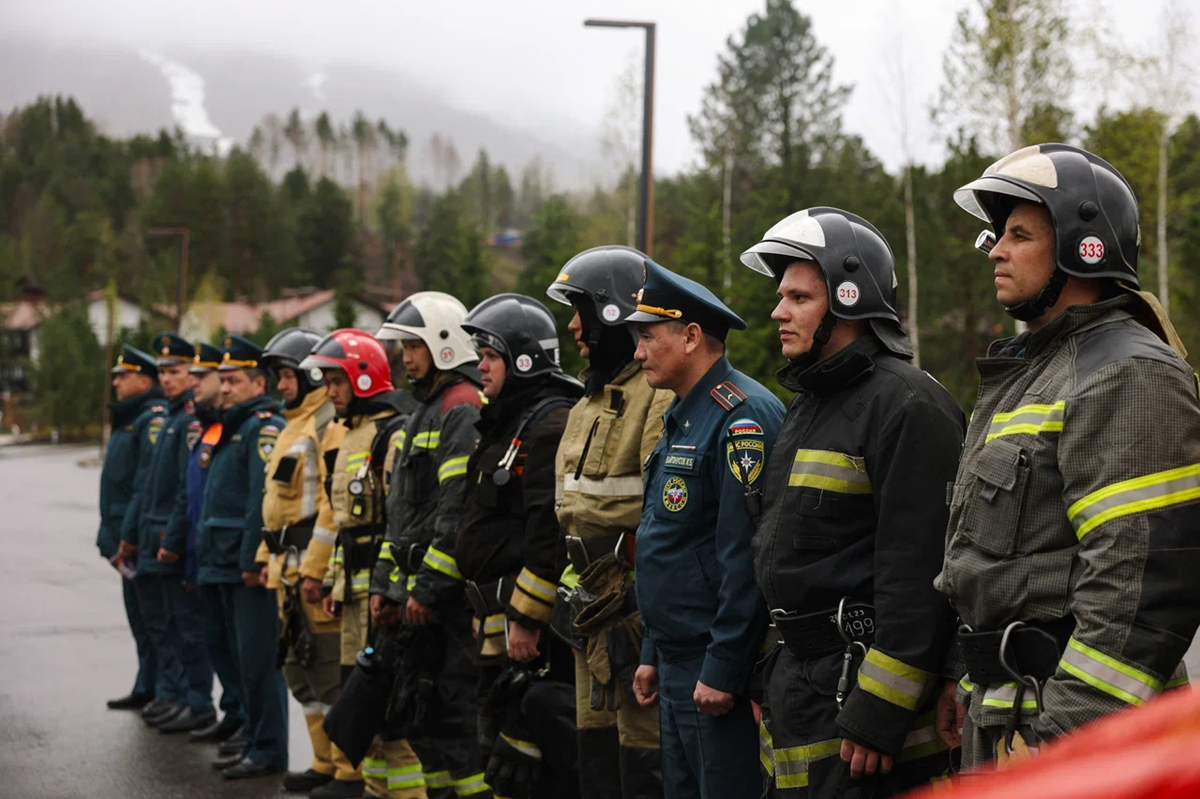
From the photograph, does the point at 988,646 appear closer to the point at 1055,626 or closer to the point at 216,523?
the point at 1055,626

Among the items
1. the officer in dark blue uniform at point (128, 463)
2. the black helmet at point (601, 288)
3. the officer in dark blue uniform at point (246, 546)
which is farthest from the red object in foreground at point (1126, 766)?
the officer in dark blue uniform at point (128, 463)

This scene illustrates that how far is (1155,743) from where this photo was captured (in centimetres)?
82

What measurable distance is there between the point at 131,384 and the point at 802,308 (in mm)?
9006

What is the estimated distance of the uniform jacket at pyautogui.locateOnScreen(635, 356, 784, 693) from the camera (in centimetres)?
452

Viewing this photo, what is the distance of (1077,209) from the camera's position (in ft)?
11.2

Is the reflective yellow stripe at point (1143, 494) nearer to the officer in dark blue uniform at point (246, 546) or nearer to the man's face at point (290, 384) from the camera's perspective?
the officer in dark blue uniform at point (246, 546)

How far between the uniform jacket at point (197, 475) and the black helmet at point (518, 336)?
3.94 metres

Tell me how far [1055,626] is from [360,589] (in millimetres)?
5344

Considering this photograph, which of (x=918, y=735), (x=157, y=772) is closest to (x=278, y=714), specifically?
(x=157, y=772)

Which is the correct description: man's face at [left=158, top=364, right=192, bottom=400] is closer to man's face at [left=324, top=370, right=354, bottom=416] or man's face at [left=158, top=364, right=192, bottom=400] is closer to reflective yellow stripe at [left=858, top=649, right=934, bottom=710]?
man's face at [left=324, top=370, right=354, bottom=416]

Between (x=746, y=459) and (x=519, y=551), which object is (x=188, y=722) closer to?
(x=519, y=551)

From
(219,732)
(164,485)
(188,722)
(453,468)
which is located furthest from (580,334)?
(164,485)

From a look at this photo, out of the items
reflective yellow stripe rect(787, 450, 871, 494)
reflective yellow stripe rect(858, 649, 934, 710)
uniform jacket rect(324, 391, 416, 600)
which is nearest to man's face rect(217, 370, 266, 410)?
uniform jacket rect(324, 391, 416, 600)

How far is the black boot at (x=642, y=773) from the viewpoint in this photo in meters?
5.21
